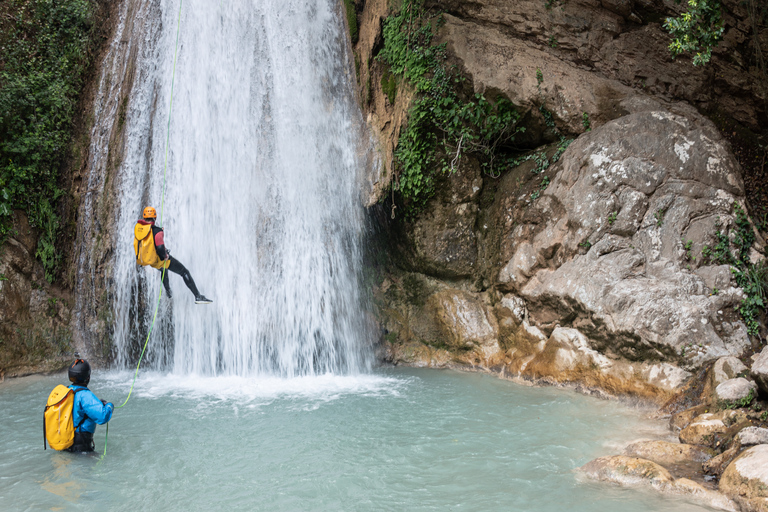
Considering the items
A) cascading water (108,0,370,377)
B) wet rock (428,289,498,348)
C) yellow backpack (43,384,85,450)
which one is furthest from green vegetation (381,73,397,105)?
yellow backpack (43,384,85,450)

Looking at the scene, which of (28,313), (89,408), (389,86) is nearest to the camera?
(89,408)

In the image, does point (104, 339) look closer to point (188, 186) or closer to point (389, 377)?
point (188, 186)

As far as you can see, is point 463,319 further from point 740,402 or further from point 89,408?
point 89,408

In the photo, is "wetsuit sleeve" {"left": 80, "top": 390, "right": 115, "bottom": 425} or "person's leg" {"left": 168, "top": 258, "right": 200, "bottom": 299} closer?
"wetsuit sleeve" {"left": 80, "top": 390, "right": 115, "bottom": 425}

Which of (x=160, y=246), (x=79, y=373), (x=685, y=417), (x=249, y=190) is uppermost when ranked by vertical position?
(x=249, y=190)

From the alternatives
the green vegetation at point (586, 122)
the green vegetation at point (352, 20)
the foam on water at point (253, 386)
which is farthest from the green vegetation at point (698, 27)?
the green vegetation at point (352, 20)

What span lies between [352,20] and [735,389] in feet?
33.9

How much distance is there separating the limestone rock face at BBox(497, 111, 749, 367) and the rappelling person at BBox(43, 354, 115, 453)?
649 centimetres

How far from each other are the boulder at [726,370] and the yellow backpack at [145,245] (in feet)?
26.5

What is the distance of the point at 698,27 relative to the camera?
22.1 ft

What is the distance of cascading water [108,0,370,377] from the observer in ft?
32.0

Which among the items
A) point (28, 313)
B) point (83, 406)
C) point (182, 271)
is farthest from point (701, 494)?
point (28, 313)

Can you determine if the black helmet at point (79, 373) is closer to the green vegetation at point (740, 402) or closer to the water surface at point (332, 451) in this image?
the water surface at point (332, 451)

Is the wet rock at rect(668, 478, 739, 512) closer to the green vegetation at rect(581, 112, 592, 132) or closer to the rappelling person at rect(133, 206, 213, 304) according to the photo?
the green vegetation at rect(581, 112, 592, 132)
